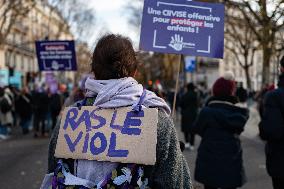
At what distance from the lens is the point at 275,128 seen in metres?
4.54

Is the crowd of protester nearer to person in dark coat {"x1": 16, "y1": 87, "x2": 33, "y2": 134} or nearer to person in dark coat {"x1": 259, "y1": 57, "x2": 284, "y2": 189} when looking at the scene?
person in dark coat {"x1": 16, "y1": 87, "x2": 33, "y2": 134}

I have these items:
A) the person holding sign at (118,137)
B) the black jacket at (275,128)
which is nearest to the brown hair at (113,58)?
the person holding sign at (118,137)

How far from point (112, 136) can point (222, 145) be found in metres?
3.10

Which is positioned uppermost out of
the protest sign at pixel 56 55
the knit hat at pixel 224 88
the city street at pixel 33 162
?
the protest sign at pixel 56 55

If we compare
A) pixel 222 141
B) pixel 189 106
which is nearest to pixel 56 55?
pixel 189 106

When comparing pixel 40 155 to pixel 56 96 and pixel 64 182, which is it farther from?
pixel 64 182

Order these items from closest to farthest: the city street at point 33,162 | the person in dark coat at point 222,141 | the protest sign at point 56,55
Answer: the person in dark coat at point 222,141 → the city street at point 33,162 → the protest sign at point 56,55

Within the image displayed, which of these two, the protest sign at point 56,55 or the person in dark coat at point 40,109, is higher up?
the protest sign at point 56,55

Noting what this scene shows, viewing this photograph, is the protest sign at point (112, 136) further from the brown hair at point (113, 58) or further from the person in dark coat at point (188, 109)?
the person in dark coat at point (188, 109)

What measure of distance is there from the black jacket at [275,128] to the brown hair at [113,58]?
2.12 m

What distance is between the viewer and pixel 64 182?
272 cm

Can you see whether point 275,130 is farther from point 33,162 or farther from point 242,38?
point 242,38

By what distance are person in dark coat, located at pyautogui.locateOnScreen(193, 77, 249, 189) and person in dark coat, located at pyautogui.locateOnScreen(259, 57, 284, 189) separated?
34.0 inches

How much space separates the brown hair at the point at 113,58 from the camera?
276 cm
